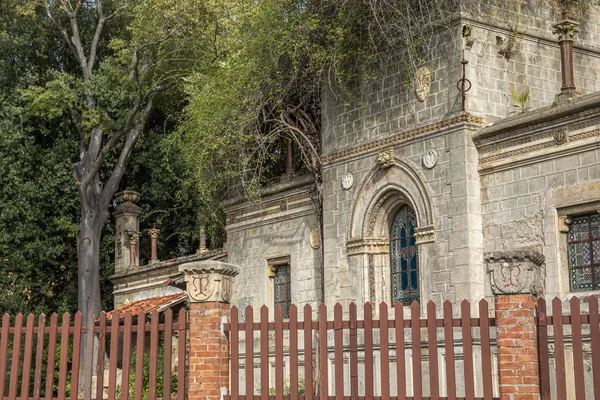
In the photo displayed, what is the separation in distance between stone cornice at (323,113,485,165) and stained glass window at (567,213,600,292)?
2.31 metres

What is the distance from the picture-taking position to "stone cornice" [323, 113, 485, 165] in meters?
14.2

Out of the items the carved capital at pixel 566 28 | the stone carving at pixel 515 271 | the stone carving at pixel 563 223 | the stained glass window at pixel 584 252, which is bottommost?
the stone carving at pixel 515 271

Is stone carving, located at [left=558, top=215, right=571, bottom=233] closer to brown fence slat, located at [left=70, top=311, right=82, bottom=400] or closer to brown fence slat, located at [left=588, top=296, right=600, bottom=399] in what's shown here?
brown fence slat, located at [left=588, top=296, right=600, bottom=399]

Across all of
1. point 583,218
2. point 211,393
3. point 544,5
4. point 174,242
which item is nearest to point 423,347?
point 583,218

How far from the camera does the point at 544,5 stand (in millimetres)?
15484

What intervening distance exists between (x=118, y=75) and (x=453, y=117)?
12875 mm

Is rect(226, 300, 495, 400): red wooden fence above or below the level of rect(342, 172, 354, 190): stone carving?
below

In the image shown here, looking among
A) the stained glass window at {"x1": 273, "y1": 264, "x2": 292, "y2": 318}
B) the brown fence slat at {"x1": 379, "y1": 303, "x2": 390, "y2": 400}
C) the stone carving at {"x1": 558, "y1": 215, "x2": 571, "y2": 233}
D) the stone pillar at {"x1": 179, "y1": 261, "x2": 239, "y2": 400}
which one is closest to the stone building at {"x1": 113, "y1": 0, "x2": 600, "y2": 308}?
the stone carving at {"x1": 558, "y1": 215, "x2": 571, "y2": 233}

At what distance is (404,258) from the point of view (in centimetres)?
1552

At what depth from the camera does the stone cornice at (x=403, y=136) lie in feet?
46.6

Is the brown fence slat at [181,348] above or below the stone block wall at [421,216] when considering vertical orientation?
below

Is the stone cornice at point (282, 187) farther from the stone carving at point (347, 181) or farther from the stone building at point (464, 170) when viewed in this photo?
the stone carving at point (347, 181)

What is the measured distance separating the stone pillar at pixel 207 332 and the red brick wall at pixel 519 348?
10.7 feet

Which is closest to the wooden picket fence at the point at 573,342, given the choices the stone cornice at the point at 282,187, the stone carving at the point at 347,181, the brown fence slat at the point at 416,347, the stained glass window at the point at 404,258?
the brown fence slat at the point at 416,347
